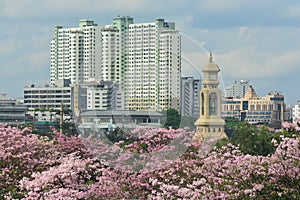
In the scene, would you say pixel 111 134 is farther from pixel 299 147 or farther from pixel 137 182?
pixel 299 147

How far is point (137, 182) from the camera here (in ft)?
51.7

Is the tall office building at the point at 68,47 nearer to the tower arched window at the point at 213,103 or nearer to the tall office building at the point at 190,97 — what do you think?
the tower arched window at the point at 213,103

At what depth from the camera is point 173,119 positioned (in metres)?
21.8

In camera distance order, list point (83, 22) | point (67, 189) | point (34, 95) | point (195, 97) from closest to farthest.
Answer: point (67, 189) → point (195, 97) → point (83, 22) → point (34, 95)

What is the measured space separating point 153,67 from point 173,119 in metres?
1.91

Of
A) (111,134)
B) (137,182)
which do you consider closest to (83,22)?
(111,134)

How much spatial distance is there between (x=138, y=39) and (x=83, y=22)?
5616cm

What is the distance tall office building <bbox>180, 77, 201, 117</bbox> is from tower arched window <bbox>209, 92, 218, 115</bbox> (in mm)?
294

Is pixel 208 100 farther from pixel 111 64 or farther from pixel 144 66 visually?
pixel 111 64

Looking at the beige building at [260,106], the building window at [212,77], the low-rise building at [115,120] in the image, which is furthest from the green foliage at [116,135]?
the beige building at [260,106]

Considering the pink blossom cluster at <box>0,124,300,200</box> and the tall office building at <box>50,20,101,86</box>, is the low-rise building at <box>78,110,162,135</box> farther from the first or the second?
the tall office building at <box>50,20,101,86</box>

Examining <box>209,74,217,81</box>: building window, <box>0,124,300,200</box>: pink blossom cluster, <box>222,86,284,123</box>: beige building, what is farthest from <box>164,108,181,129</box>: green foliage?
<box>222,86,284,123</box>: beige building

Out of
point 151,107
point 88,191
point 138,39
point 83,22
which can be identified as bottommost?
point 88,191

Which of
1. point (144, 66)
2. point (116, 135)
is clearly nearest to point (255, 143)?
point (116, 135)
